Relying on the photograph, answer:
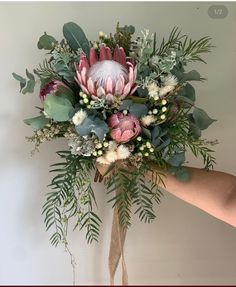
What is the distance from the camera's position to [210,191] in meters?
0.97

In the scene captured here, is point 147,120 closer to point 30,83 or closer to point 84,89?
point 84,89

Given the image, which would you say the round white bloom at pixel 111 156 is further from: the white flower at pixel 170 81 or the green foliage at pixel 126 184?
the white flower at pixel 170 81

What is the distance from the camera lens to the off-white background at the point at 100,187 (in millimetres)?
1236

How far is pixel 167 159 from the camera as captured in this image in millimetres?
1018

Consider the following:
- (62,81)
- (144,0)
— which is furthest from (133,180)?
(144,0)

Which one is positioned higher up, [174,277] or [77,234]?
[77,234]

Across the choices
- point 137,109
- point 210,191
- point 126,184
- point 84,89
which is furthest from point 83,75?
point 210,191

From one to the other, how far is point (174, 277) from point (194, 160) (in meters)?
0.41

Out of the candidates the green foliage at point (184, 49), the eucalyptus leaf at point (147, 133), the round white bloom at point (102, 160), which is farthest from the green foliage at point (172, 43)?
the round white bloom at point (102, 160)

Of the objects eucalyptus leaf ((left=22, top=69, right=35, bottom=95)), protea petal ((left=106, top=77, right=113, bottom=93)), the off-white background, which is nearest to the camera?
protea petal ((left=106, top=77, right=113, bottom=93))

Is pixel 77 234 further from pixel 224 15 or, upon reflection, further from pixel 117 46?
pixel 224 15

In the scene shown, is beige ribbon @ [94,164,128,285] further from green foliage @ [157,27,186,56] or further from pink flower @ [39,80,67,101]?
green foliage @ [157,27,186,56]

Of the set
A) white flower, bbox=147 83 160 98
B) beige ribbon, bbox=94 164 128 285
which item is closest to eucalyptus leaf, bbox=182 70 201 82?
white flower, bbox=147 83 160 98

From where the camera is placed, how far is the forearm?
3.10ft
